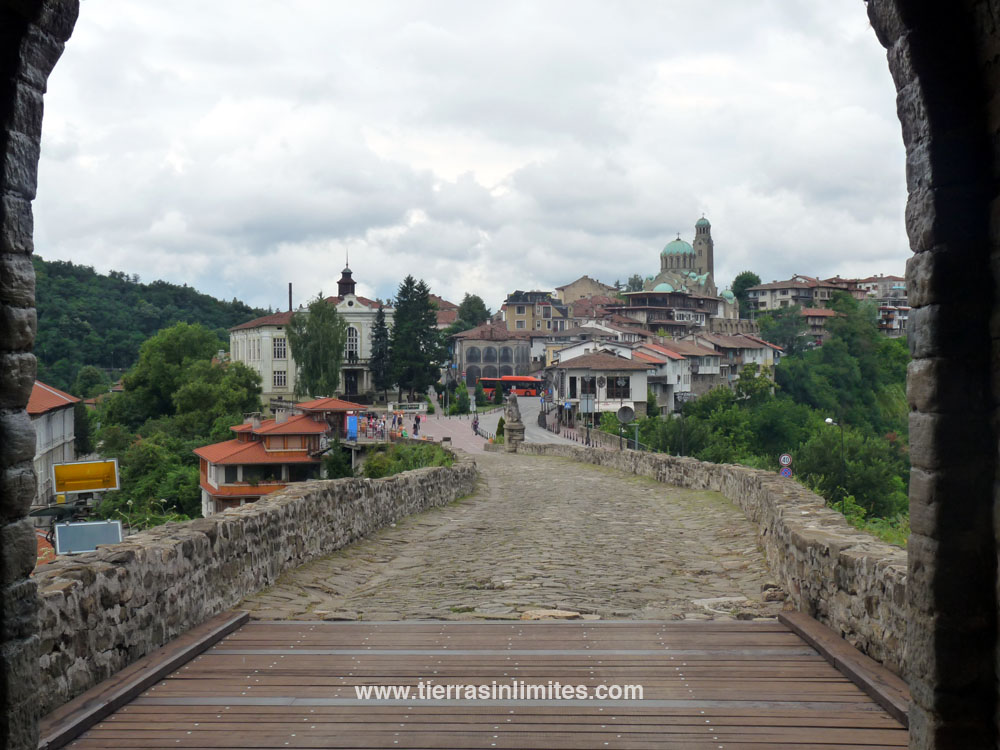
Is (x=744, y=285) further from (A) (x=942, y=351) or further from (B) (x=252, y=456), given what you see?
(A) (x=942, y=351)

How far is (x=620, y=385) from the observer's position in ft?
191

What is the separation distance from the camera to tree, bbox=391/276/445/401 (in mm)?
70875

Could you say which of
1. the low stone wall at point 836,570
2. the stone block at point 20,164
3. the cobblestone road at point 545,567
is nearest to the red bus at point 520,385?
the cobblestone road at point 545,567

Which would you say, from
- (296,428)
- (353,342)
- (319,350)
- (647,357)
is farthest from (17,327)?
(353,342)

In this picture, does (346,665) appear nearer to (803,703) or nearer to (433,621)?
(433,621)

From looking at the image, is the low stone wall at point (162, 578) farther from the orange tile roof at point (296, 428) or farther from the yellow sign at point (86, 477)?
the orange tile roof at point (296, 428)

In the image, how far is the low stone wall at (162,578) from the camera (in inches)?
191

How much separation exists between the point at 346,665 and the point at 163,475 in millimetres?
47052

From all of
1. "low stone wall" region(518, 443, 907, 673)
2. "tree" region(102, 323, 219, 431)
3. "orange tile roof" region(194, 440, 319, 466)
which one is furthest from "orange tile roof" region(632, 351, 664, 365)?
"low stone wall" region(518, 443, 907, 673)

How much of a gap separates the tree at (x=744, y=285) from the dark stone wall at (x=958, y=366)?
392ft

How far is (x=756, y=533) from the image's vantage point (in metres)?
12.3

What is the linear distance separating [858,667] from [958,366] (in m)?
2.47

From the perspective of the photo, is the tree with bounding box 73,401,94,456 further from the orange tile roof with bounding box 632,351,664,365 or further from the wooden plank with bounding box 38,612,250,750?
the wooden plank with bounding box 38,612,250,750

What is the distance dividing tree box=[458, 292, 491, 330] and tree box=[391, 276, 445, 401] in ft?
101
